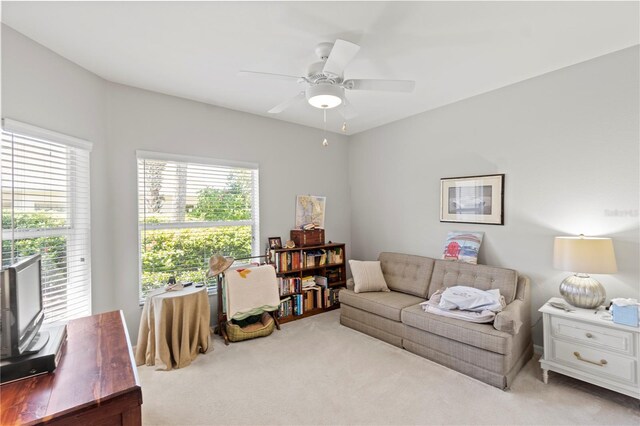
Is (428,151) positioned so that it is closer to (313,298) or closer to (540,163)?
(540,163)

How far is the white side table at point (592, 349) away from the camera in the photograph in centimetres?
202

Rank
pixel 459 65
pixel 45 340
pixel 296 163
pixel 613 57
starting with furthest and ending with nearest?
pixel 296 163 < pixel 459 65 < pixel 613 57 < pixel 45 340

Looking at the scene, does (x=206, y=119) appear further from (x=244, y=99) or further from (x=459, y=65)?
(x=459, y=65)

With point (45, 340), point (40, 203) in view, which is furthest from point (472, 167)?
point (40, 203)

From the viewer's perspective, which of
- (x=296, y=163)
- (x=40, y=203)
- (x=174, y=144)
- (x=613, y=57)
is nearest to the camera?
(x=40, y=203)

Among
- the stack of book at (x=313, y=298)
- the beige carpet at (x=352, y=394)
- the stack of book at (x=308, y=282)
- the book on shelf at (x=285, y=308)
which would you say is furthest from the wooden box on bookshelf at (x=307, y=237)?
the beige carpet at (x=352, y=394)

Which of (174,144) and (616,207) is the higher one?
(174,144)

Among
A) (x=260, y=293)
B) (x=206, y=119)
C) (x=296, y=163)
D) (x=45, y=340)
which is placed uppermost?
(x=206, y=119)

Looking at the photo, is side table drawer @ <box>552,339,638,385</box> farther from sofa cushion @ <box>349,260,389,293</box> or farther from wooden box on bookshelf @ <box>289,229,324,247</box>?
wooden box on bookshelf @ <box>289,229,324,247</box>

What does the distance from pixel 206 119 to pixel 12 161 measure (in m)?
1.77

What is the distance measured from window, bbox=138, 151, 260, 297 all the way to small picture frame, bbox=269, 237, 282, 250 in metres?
0.18

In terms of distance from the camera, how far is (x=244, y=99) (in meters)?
3.25

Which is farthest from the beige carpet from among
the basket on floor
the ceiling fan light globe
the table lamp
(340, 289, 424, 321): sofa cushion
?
the ceiling fan light globe

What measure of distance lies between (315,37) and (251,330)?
2.82 meters
